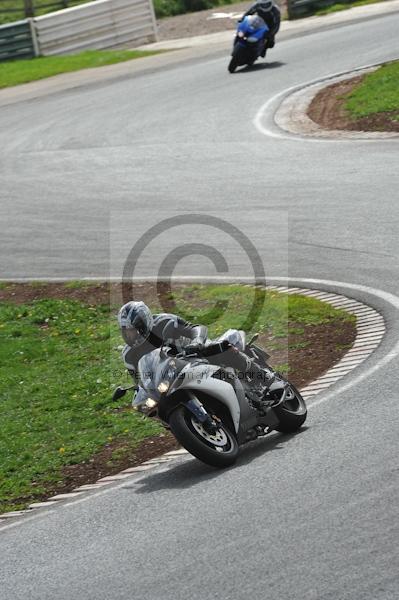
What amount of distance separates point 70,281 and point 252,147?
6.09 m

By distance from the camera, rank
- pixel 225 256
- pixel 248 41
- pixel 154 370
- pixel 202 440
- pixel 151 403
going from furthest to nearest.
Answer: pixel 248 41 < pixel 225 256 < pixel 154 370 < pixel 151 403 < pixel 202 440

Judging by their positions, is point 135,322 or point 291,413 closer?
point 135,322

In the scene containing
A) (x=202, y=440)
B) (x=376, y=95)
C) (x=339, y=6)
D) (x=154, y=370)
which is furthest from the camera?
(x=339, y=6)

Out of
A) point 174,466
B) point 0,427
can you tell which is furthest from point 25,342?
point 174,466

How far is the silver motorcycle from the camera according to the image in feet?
28.6

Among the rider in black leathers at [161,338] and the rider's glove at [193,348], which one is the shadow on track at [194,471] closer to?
the rider in black leathers at [161,338]

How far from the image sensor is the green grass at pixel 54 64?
103ft

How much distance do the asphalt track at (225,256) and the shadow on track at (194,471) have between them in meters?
0.03

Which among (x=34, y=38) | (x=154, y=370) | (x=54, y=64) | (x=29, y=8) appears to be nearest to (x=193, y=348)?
(x=154, y=370)

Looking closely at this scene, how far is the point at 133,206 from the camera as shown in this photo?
18828 millimetres

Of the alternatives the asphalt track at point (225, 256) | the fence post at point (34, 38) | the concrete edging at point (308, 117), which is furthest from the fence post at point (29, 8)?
the concrete edging at point (308, 117)

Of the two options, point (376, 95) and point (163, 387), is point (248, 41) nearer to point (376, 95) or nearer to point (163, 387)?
point (376, 95)

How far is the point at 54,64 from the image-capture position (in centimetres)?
3238

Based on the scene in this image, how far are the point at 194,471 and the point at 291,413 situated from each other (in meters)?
0.97
